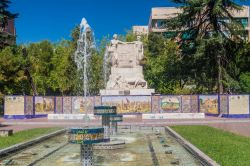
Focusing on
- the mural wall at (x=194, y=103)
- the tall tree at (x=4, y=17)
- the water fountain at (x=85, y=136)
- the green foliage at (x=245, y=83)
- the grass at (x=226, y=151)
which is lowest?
the grass at (x=226, y=151)

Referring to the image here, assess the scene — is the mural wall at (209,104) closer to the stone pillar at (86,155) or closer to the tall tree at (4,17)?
the tall tree at (4,17)

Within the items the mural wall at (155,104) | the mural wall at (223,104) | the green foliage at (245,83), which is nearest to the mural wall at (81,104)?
the mural wall at (155,104)

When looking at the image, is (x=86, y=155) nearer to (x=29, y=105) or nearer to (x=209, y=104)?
(x=29, y=105)

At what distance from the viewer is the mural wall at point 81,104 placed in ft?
116

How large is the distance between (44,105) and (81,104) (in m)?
3.00

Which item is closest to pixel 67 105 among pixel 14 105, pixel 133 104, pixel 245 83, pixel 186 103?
pixel 14 105

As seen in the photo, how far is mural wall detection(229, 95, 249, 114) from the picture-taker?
33.0m

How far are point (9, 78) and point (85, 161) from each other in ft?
111

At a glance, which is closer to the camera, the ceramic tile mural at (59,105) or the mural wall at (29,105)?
the mural wall at (29,105)

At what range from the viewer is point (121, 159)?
11.2 meters

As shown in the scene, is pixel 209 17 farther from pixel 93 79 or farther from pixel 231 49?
pixel 93 79

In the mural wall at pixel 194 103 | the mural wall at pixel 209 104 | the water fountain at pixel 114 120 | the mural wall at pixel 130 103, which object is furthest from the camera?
the mural wall at pixel 194 103

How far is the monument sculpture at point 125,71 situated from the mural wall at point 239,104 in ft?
20.4

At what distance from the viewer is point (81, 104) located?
35.8m
